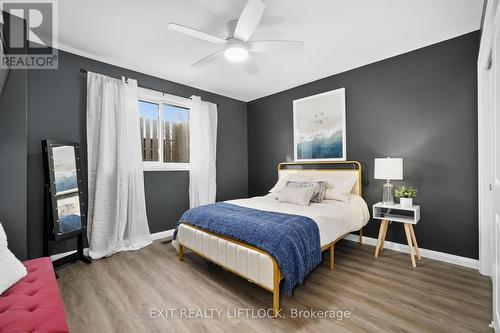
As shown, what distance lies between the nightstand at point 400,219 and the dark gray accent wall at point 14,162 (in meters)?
3.91

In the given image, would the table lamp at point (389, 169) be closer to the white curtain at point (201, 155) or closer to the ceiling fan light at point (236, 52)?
the ceiling fan light at point (236, 52)

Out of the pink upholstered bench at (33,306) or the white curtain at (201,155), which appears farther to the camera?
the white curtain at (201,155)

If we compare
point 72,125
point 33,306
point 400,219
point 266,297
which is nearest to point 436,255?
point 400,219

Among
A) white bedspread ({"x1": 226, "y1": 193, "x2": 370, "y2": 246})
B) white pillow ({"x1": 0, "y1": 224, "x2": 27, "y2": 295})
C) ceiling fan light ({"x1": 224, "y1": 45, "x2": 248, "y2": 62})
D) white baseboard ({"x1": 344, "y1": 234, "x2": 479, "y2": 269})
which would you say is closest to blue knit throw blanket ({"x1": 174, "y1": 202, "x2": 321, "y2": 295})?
white bedspread ({"x1": 226, "y1": 193, "x2": 370, "y2": 246})

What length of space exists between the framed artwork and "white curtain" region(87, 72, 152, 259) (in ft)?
9.04

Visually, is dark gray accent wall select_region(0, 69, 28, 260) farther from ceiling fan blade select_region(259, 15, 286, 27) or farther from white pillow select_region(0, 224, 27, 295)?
ceiling fan blade select_region(259, 15, 286, 27)

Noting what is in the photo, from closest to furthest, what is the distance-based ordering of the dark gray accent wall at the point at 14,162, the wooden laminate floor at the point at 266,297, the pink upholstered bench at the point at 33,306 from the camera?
the pink upholstered bench at the point at 33,306, the wooden laminate floor at the point at 266,297, the dark gray accent wall at the point at 14,162

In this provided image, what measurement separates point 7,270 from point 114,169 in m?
1.87

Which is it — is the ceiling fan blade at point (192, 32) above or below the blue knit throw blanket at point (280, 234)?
above

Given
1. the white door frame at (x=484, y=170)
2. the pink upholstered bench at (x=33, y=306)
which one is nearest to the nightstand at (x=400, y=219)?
the white door frame at (x=484, y=170)

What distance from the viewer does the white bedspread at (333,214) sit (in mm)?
2394

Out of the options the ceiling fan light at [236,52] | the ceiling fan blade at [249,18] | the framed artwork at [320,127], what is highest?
the ceiling fan blade at [249,18]

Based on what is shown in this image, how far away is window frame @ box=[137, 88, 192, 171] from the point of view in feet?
12.0

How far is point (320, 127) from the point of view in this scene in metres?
3.93
